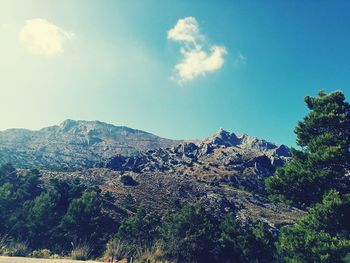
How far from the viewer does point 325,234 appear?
707 inches

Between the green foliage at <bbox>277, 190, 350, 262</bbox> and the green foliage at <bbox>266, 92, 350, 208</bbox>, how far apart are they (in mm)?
1813

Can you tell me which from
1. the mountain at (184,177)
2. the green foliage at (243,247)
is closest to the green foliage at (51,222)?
the green foliage at (243,247)

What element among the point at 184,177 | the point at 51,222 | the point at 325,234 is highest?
the point at 184,177

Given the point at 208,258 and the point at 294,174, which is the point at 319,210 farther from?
the point at 208,258

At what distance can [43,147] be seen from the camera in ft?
589

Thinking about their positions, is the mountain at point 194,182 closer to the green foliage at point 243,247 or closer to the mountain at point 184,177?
the mountain at point 184,177

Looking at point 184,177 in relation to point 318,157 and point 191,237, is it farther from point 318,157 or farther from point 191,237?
point 318,157

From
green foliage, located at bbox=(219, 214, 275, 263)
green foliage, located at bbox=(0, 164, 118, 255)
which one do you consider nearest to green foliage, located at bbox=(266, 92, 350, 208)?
green foliage, located at bbox=(219, 214, 275, 263)

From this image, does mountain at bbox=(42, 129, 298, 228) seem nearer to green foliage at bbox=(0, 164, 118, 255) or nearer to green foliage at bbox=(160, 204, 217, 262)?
green foliage at bbox=(0, 164, 118, 255)

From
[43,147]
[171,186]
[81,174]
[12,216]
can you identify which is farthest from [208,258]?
[43,147]

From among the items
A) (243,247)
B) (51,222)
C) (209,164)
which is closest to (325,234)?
(243,247)

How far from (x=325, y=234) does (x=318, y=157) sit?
16.3 ft

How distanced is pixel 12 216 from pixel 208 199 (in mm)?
48411

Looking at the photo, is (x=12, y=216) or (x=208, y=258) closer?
(x=208, y=258)
